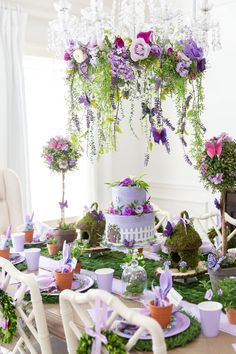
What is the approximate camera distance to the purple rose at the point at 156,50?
181 centimetres

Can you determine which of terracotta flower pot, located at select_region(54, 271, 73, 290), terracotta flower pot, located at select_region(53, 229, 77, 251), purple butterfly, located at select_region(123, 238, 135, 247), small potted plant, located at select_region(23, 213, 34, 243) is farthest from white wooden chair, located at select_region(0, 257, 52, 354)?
small potted plant, located at select_region(23, 213, 34, 243)

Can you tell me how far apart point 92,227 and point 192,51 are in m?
1.02

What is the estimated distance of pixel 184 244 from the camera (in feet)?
6.34

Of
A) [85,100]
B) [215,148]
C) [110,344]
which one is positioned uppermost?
[85,100]

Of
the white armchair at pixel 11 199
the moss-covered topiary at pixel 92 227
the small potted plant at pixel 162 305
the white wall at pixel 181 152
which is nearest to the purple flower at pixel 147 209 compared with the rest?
the moss-covered topiary at pixel 92 227

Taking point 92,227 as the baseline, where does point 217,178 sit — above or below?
above

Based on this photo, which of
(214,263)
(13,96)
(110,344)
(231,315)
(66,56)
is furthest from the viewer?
(13,96)

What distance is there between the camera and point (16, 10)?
3490 millimetres

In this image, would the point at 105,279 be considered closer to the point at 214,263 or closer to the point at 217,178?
the point at 214,263

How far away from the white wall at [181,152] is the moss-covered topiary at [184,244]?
193 cm

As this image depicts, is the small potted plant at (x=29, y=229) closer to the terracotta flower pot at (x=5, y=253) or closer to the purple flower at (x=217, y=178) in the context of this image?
the terracotta flower pot at (x=5, y=253)

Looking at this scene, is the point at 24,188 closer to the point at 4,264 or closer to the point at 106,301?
the point at 4,264

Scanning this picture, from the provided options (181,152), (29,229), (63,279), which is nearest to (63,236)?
(29,229)

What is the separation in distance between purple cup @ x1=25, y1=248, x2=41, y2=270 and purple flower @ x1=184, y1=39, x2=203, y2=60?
3.53 ft
